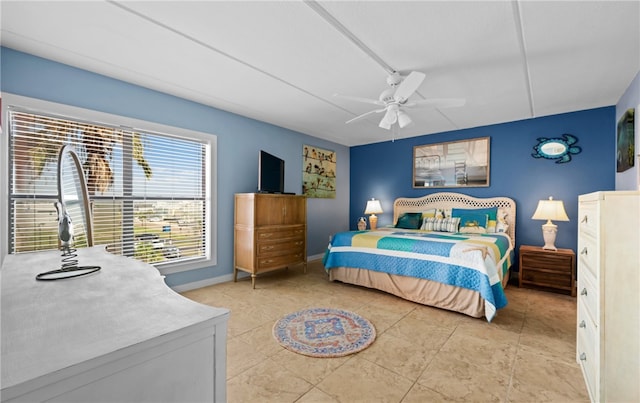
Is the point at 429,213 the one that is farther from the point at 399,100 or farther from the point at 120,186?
the point at 120,186

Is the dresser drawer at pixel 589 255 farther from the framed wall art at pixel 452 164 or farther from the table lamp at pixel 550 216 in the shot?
the framed wall art at pixel 452 164

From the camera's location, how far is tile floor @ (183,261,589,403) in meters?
1.76

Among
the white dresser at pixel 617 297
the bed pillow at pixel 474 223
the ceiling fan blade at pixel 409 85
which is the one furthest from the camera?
the bed pillow at pixel 474 223

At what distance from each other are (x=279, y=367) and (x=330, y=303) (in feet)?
4.24

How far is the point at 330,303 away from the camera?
10.7 ft

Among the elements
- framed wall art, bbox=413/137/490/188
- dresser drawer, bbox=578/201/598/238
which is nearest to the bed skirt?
dresser drawer, bbox=578/201/598/238

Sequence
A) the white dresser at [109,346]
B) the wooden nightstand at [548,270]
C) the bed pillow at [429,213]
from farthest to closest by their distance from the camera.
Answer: the bed pillow at [429,213] → the wooden nightstand at [548,270] → the white dresser at [109,346]

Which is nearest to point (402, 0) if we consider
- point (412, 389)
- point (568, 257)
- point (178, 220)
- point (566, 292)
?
point (412, 389)

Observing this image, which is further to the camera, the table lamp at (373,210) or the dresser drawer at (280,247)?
the table lamp at (373,210)

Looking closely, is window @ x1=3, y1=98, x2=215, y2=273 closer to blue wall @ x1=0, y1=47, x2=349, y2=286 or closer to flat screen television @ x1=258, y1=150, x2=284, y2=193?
blue wall @ x1=0, y1=47, x2=349, y2=286

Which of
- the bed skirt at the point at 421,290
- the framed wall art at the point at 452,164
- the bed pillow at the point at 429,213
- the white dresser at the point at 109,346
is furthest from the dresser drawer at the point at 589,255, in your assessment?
the framed wall art at the point at 452,164

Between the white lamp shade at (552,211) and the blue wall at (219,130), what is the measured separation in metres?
3.55

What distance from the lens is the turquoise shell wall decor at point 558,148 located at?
159 inches

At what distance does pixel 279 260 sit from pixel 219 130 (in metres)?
2.06
